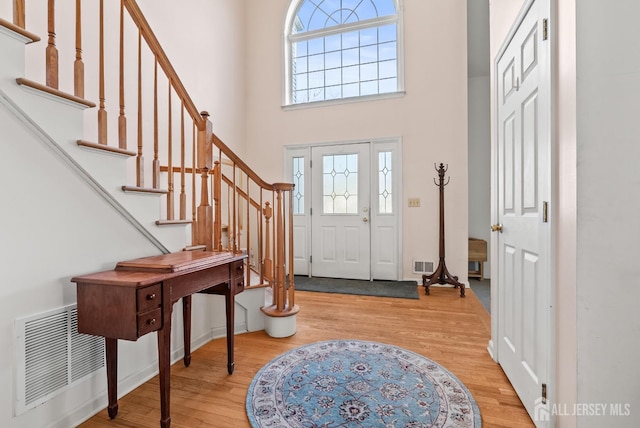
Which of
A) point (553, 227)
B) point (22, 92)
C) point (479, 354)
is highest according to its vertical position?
point (22, 92)

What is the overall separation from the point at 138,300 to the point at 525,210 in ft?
6.55

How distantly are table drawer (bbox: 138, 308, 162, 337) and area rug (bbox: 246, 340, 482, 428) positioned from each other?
26.8 inches

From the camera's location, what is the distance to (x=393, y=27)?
4480mm

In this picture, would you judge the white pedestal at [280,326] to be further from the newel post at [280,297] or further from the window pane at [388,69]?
the window pane at [388,69]

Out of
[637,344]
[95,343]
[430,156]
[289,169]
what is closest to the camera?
[637,344]

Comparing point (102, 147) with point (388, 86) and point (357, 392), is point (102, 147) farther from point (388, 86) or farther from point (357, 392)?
point (388, 86)

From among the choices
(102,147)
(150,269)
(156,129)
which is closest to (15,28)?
(102,147)

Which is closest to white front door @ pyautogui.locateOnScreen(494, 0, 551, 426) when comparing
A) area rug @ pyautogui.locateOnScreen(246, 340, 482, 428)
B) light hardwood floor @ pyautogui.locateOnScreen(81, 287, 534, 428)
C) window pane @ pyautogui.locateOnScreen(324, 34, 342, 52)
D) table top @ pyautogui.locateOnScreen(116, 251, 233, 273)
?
light hardwood floor @ pyautogui.locateOnScreen(81, 287, 534, 428)

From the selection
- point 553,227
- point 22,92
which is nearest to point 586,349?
point 553,227

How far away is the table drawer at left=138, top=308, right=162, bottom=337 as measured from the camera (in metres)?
Result: 1.31

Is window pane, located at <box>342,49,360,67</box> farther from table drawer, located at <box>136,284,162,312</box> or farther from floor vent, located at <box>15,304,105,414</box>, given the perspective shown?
floor vent, located at <box>15,304,105,414</box>

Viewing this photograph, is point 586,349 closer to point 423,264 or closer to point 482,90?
point 423,264

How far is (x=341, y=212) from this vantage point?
4676 millimetres

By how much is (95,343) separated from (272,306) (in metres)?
1.34
